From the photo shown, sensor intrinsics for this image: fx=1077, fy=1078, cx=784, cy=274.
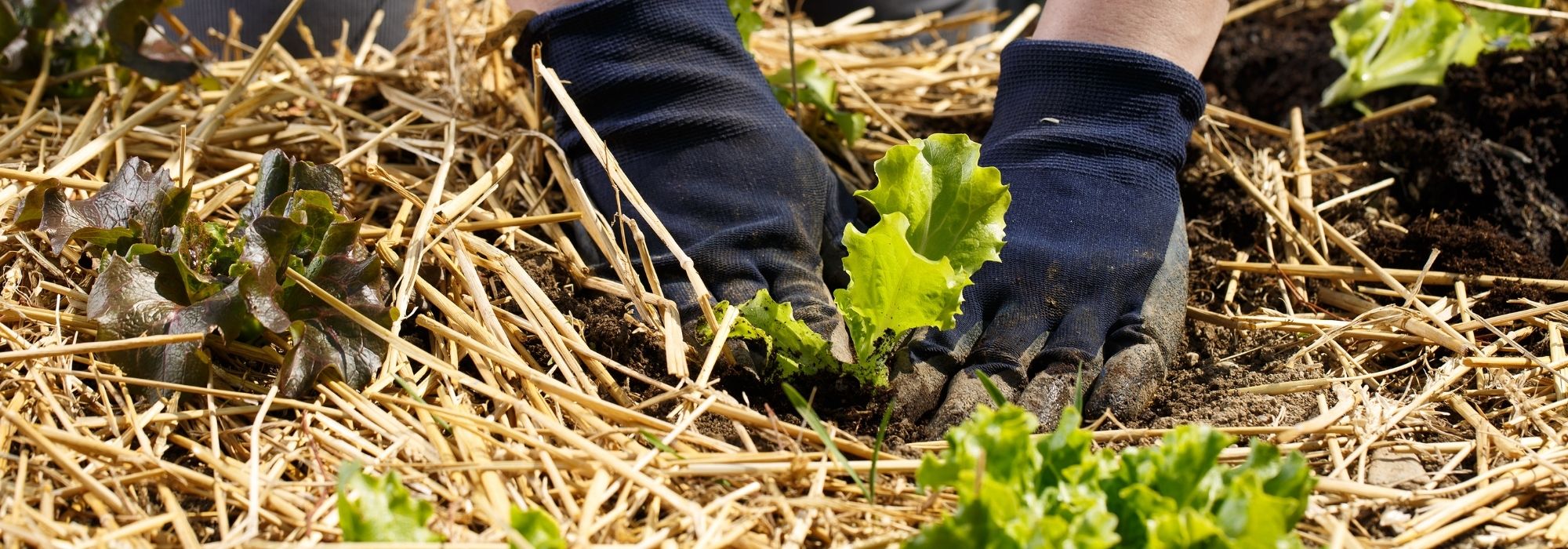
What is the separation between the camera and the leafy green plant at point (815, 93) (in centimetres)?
197

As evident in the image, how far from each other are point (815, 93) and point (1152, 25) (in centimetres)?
62

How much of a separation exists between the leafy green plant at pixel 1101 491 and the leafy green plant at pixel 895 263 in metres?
0.28

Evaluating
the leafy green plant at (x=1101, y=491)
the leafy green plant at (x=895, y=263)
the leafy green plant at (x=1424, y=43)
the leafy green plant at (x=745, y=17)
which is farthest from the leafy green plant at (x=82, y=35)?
the leafy green plant at (x=1424, y=43)

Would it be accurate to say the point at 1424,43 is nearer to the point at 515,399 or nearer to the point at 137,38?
the point at 515,399

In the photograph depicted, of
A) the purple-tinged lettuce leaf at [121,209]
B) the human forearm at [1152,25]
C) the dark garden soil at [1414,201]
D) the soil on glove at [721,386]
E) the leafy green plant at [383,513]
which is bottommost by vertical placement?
the dark garden soil at [1414,201]

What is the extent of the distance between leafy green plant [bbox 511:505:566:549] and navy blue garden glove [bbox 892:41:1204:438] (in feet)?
1.78

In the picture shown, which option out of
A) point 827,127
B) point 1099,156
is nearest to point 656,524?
point 1099,156

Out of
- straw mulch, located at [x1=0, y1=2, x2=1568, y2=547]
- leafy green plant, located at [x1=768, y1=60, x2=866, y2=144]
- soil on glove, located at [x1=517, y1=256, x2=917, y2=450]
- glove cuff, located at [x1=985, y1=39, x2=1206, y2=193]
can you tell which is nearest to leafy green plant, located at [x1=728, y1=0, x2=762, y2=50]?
leafy green plant, located at [x1=768, y1=60, x2=866, y2=144]

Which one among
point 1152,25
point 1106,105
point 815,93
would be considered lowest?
point 815,93

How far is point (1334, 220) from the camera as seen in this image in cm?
193

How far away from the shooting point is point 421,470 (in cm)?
115

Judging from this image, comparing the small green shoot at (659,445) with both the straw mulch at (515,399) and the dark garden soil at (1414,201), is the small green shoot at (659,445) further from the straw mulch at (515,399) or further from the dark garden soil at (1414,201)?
the dark garden soil at (1414,201)

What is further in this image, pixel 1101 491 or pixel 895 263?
pixel 895 263

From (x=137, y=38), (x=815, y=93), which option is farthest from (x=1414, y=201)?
(x=137, y=38)
